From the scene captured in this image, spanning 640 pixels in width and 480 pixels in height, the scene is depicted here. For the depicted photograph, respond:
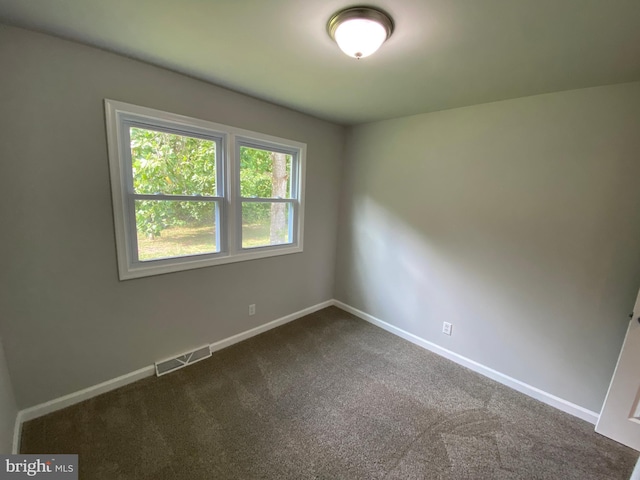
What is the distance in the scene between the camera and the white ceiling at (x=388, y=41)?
117cm

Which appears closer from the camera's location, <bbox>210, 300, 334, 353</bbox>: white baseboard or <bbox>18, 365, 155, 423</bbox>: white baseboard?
A: <bbox>18, 365, 155, 423</bbox>: white baseboard

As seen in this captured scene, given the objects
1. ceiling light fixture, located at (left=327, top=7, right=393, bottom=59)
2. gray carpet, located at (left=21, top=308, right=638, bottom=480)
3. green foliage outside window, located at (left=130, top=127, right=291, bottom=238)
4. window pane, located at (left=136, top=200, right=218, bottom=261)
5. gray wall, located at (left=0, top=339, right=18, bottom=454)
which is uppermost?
ceiling light fixture, located at (left=327, top=7, right=393, bottom=59)

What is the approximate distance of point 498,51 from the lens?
4.74 ft

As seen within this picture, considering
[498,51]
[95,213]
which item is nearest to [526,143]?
[498,51]

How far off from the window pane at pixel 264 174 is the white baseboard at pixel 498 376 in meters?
1.90

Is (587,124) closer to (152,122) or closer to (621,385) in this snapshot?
(621,385)

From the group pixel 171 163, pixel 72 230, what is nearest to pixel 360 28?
pixel 171 163

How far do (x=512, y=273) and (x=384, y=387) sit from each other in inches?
55.9

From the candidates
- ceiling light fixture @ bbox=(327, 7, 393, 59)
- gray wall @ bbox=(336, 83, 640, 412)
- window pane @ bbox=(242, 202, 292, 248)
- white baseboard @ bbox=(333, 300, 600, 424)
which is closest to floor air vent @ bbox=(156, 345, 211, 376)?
window pane @ bbox=(242, 202, 292, 248)

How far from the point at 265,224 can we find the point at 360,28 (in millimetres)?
1938

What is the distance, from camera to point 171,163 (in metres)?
2.09

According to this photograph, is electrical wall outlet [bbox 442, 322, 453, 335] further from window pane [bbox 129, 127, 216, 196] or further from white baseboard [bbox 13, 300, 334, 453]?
window pane [bbox 129, 127, 216, 196]

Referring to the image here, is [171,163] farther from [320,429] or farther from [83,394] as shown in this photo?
[320,429]

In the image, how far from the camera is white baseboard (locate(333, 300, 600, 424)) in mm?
1928
